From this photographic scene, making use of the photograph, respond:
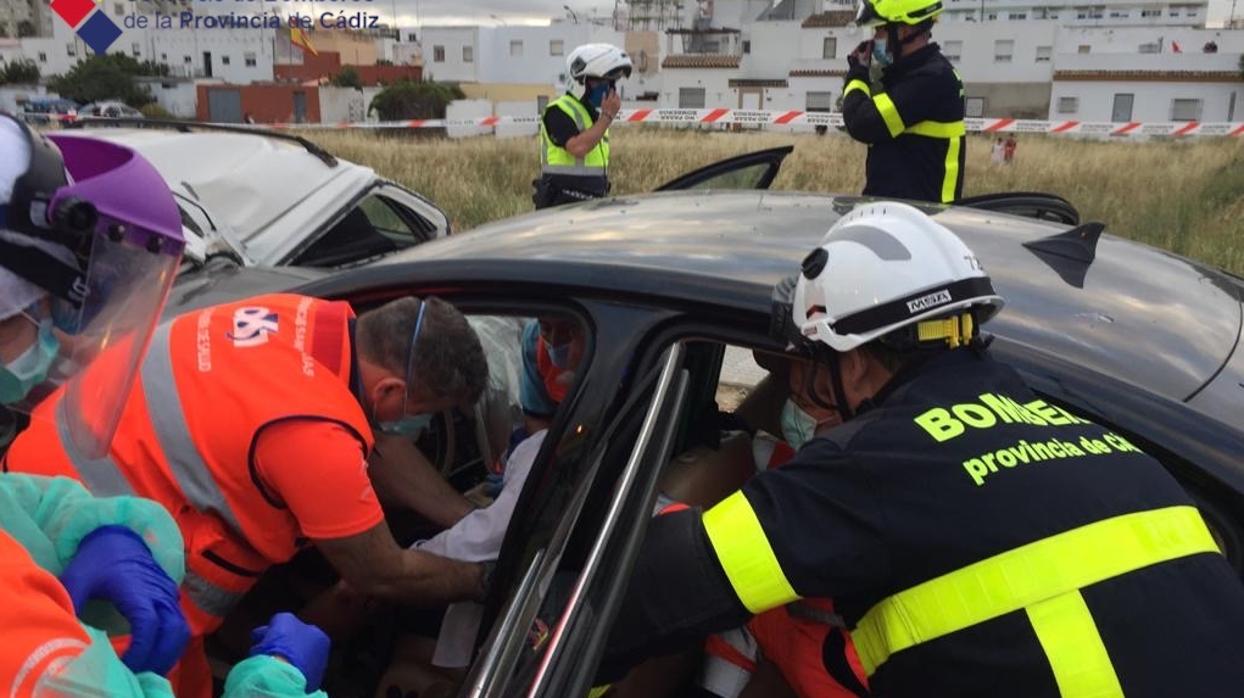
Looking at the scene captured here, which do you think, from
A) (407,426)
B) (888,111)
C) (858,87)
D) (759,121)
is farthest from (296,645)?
(759,121)

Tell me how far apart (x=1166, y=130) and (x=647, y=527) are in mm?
17243

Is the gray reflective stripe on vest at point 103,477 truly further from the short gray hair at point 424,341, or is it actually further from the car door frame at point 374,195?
the car door frame at point 374,195

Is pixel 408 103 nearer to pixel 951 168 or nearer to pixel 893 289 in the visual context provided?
pixel 951 168

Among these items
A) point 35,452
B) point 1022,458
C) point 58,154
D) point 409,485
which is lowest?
point 409,485

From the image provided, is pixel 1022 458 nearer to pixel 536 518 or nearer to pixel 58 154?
pixel 536 518

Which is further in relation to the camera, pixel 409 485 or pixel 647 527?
pixel 409 485

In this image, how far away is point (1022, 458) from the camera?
1.37 meters

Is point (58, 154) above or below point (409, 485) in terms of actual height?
above

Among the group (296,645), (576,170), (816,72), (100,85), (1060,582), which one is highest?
(816,72)

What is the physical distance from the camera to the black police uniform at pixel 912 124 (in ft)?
13.5

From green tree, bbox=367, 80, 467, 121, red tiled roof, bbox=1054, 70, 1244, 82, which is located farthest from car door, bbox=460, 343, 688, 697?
red tiled roof, bbox=1054, 70, 1244, 82

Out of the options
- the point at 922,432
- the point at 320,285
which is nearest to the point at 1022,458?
the point at 922,432

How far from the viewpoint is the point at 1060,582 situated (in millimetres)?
1293

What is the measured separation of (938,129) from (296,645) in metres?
3.54
